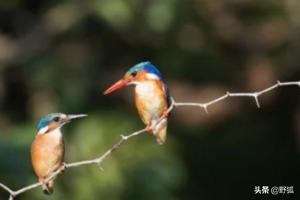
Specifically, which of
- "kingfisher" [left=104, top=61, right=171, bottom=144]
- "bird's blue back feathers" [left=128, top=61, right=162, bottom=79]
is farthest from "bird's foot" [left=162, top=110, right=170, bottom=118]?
"bird's blue back feathers" [left=128, top=61, right=162, bottom=79]

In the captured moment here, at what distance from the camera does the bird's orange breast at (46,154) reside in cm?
188

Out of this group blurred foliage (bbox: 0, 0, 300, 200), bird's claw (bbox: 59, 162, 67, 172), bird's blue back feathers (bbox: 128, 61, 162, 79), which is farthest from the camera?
blurred foliage (bbox: 0, 0, 300, 200)

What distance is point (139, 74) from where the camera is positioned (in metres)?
1.95

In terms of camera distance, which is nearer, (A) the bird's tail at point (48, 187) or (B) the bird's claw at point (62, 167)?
(B) the bird's claw at point (62, 167)

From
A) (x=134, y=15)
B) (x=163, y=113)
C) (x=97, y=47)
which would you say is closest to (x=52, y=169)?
(x=163, y=113)

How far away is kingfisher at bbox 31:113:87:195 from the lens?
188 cm

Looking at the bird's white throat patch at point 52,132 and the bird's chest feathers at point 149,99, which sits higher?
the bird's chest feathers at point 149,99

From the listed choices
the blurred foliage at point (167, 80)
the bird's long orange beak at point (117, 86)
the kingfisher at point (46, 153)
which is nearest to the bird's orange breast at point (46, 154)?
the kingfisher at point (46, 153)

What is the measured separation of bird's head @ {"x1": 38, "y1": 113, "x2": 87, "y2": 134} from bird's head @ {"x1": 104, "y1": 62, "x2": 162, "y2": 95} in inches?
5.5

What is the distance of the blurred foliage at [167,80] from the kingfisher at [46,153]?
494cm

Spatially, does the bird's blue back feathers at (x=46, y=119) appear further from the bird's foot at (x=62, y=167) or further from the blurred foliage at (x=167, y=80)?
the blurred foliage at (x=167, y=80)

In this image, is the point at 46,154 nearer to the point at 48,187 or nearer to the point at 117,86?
the point at 48,187

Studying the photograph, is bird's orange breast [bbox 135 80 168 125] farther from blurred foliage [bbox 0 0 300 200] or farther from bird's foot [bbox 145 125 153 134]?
blurred foliage [bbox 0 0 300 200]

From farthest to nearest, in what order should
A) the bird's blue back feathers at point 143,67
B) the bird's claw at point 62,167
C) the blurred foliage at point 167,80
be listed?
the blurred foliage at point 167,80 → the bird's blue back feathers at point 143,67 → the bird's claw at point 62,167
